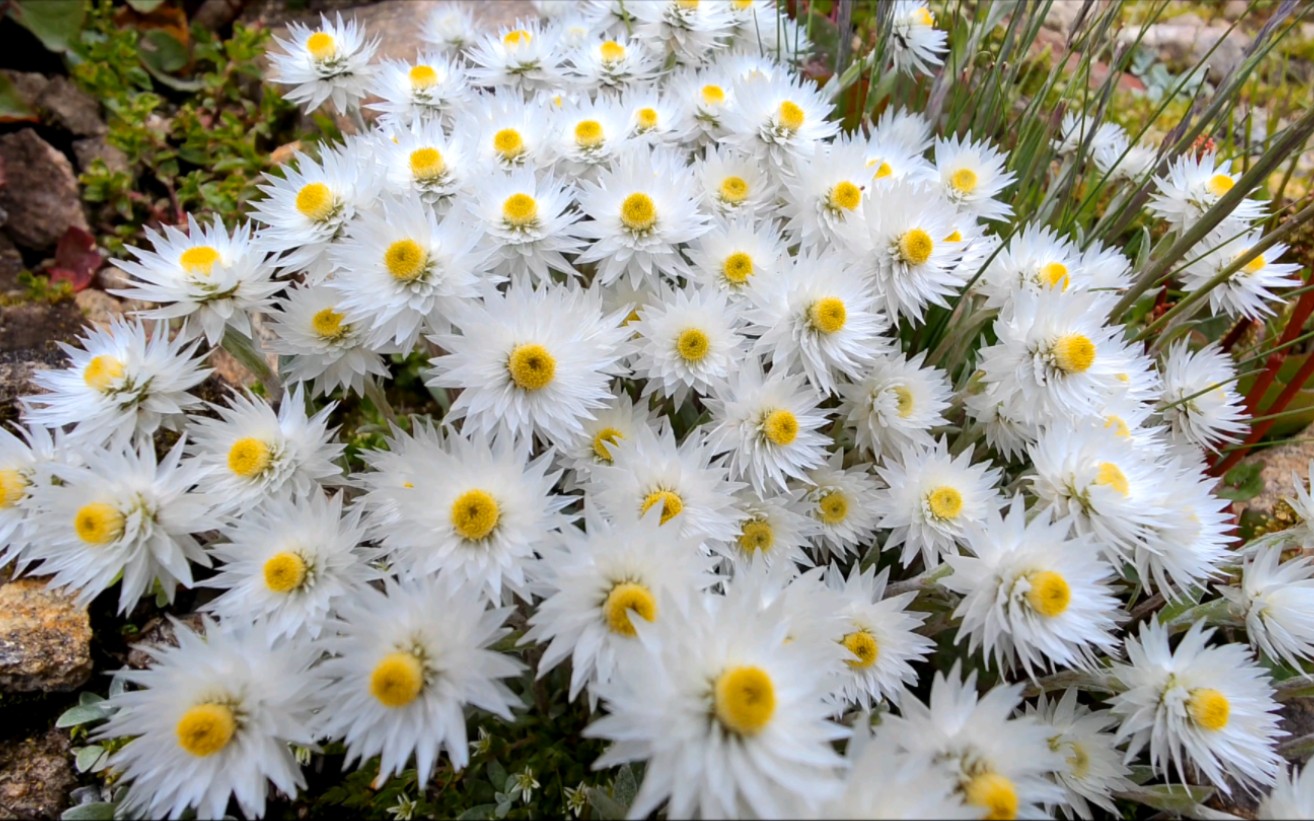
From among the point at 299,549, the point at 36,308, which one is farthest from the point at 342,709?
the point at 36,308

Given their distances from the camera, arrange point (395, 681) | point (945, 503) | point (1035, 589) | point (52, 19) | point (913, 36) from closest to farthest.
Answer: point (395, 681) < point (1035, 589) < point (945, 503) < point (913, 36) < point (52, 19)

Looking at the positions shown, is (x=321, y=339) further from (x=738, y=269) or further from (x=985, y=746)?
(x=985, y=746)

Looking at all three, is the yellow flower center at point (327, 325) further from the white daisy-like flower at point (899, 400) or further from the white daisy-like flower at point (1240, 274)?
the white daisy-like flower at point (1240, 274)

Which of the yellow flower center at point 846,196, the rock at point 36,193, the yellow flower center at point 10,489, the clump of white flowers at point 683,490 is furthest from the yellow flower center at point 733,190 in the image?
the rock at point 36,193

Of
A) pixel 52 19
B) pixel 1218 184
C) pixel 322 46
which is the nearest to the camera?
pixel 1218 184

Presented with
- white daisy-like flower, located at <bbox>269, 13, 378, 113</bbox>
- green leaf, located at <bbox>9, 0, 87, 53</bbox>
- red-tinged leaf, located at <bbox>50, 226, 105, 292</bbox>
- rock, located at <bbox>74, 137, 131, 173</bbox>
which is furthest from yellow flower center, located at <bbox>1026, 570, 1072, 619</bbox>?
green leaf, located at <bbox>9, 0, 87, 53</bbox>

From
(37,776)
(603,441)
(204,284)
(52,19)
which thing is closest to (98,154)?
(52,19)

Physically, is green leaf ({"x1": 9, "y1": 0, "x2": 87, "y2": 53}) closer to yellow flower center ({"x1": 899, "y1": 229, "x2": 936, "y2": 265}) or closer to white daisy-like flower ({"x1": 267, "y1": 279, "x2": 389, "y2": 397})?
white daisy-like flower ({"x1": 267, "y1": 279, "x2": 389, "y2": 397})
